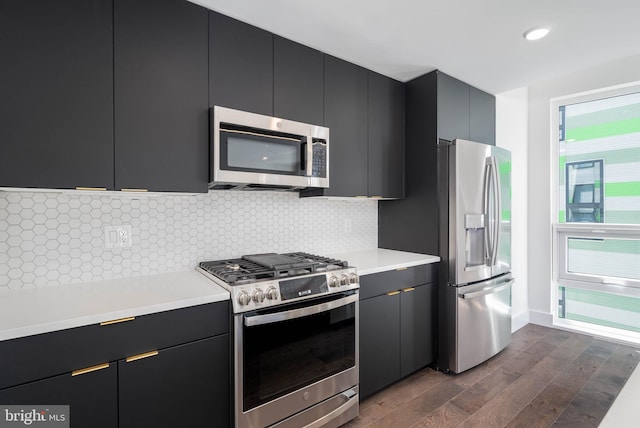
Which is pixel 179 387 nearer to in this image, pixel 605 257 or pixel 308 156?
pixel 308 156

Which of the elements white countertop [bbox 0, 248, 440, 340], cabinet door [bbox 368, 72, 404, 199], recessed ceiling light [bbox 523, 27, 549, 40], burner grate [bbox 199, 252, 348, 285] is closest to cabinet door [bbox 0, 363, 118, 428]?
white countertop [bbox 0, 248, 440, 340]

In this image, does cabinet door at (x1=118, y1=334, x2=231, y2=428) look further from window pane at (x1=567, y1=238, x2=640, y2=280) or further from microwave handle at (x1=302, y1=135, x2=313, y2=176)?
window pane at (x1=567, y1=238, x2=640, y2=280)

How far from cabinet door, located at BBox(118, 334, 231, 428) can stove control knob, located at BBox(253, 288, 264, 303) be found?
8.8 inches

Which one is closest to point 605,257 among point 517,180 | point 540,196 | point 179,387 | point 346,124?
point 540,196

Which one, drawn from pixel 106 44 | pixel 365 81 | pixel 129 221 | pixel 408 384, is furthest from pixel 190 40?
pixel 408 384

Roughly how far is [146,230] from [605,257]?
4.26m

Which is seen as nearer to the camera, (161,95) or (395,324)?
(161,95)

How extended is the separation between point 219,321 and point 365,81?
2097 mm

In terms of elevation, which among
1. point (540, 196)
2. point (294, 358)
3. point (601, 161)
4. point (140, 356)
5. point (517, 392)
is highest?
point (601, 161)

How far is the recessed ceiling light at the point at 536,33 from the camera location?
2037 mm

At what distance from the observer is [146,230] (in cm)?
195

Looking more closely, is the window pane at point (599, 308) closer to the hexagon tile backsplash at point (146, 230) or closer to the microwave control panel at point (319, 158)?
the hexagon tile backsplash at point (146, 230)

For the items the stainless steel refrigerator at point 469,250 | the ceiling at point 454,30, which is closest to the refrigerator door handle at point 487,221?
the stainless steel refrigerator at point 469,250

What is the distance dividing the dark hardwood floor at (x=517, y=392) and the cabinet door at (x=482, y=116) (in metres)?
2.06
